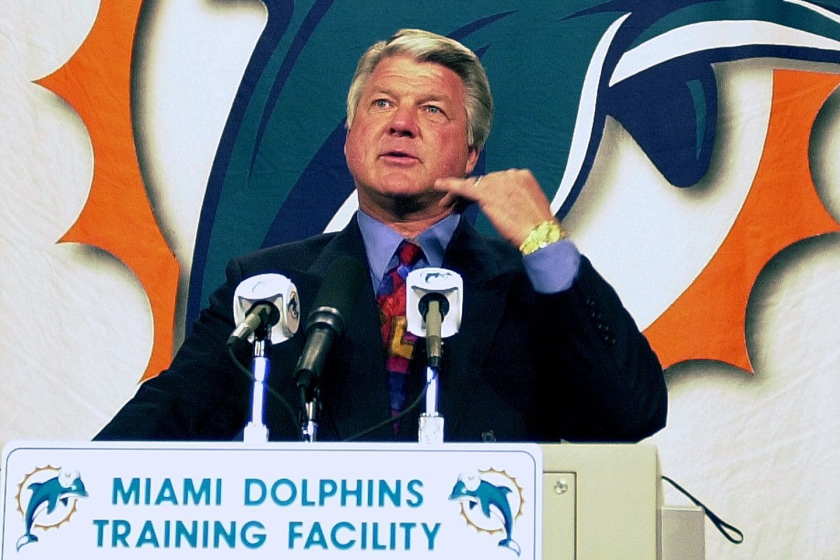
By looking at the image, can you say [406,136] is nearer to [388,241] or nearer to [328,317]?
[388,241]

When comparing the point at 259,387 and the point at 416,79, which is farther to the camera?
the point at 416,79

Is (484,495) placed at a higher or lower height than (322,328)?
lower

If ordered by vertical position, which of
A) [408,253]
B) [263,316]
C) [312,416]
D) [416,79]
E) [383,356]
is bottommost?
[312,416]

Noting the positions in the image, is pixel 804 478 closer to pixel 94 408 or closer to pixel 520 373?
pixel 520 373

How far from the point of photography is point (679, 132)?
2.59 m

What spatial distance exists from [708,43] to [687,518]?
4.47 feet

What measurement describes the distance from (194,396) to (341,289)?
0.51 m

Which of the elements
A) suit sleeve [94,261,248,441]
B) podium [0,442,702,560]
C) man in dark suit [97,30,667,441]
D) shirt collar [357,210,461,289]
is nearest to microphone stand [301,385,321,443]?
man in dark suit [97,30,667,441]

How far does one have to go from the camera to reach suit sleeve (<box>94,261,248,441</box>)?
1.92 meters

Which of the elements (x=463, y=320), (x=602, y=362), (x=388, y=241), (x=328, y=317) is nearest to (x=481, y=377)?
(x=463, y=320)

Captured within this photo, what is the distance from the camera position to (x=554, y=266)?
5.98 feet

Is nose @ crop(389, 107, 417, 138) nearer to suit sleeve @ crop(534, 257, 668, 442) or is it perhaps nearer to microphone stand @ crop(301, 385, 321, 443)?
suit sleeve @ crop(534, 257, 668, 442)

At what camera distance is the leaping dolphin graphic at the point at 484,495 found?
125cm

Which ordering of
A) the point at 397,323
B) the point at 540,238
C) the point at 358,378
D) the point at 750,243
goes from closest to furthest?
the point at 540,238
the point at 358,378
the point at 397,323
the point at 750,243
